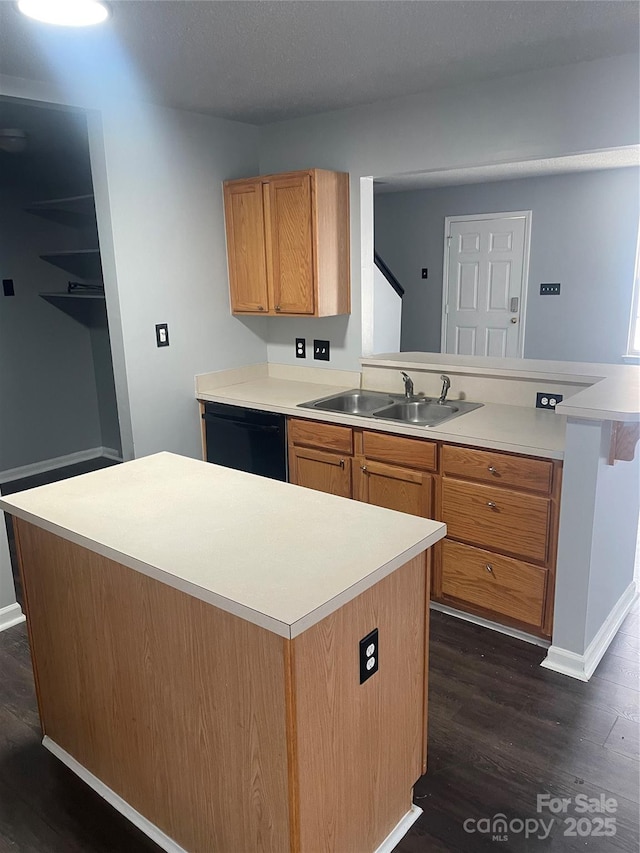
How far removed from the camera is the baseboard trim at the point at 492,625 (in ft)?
8.78

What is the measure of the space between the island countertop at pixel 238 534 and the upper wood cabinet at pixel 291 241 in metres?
1.62

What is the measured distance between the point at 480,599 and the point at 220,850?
1.55 meters

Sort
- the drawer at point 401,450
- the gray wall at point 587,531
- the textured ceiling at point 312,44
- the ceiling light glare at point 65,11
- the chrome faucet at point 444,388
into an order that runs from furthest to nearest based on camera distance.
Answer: the chrome faucet at point 444,388, the drawer at point 401,450, the gray wall at point 587,531, the textured ceiling at point 312,44, the ceiling light glare at point 65,11

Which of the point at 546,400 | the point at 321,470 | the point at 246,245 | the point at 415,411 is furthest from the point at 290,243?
the point at 546,400

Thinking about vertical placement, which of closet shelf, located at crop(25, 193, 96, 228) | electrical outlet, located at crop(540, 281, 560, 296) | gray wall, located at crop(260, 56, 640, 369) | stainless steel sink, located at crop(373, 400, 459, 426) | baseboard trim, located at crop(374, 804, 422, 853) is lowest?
baseboard trim, located at crop(374, 804, 422, 853)

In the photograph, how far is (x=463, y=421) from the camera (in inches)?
114

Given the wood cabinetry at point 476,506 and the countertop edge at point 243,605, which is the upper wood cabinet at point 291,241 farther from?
the countertop edge at point 243,605

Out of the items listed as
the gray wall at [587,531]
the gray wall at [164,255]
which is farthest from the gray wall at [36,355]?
the gray wall at [587,531]

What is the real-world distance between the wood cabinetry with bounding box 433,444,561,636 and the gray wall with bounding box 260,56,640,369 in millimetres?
1271

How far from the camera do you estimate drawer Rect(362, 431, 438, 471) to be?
2.83 meters

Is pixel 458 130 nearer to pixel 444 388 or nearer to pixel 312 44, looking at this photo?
pixel 312 44

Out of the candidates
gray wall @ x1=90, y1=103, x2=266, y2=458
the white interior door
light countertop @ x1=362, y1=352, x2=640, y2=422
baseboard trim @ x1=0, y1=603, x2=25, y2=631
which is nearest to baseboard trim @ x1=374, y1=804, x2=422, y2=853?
light countertop @ x1=362, y1=352, x2=640, y2=422

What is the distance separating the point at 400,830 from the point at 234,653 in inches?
33.4

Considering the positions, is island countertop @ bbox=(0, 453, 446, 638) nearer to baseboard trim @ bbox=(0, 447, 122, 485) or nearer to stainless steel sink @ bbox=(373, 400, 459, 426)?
stainless steel sink @ bbox=(373, 400, 459, 426)
